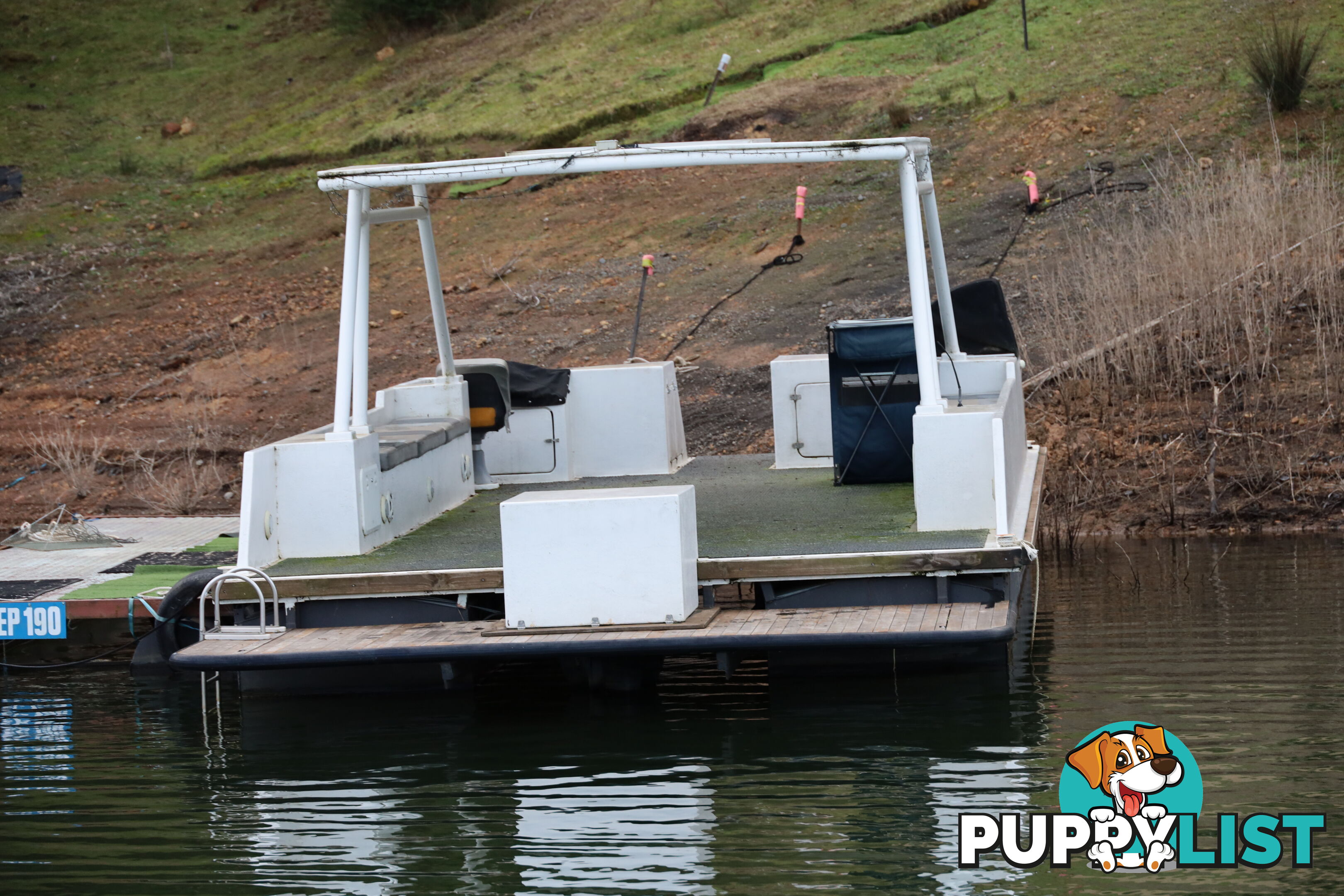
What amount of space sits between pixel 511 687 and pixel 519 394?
3520 millimetres

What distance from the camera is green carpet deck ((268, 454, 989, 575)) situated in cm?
789

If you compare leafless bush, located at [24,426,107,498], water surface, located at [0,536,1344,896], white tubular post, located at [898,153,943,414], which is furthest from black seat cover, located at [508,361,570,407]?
leafless bush, located at [24,426,107,498]

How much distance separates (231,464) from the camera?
54.7ft

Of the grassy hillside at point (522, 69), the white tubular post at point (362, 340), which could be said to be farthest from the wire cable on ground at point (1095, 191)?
the white tubular post at point (362, 340)

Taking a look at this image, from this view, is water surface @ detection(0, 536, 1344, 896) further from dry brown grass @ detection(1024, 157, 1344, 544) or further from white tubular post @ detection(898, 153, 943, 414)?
dry brown grass @ detection(1024, 157, 1344, 544)

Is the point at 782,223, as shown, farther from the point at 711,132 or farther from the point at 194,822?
the point at 194,822

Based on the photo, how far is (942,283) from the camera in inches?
412

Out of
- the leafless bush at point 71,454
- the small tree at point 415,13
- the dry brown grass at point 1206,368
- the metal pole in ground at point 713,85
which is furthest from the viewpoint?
the small tree at point 415,13

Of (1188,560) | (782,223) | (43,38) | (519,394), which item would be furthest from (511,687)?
(43,38)

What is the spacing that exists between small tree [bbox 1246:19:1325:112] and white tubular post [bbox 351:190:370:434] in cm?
1536

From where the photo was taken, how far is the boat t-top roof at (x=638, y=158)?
25.6 ft

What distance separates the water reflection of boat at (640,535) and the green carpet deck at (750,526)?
3 centimetres

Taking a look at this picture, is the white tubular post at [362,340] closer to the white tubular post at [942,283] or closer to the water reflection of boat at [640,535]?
the water reflection of boat at [640,535]

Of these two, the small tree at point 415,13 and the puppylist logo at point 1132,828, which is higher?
the small tree at point 415,13
